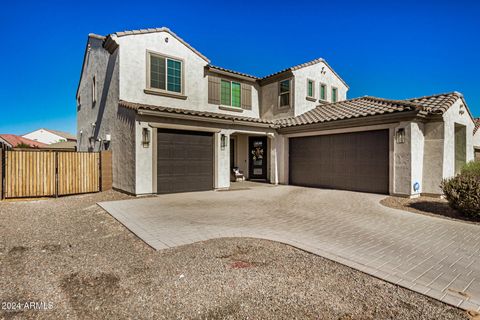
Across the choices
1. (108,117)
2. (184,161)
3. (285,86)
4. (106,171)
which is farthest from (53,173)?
(285,86)

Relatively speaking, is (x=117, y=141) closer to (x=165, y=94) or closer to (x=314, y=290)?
(x=165, y=94)

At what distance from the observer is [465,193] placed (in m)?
7.23

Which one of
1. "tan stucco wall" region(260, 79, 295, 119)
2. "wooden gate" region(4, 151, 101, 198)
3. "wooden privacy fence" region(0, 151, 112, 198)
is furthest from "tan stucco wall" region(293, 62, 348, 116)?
"wooden gate" region(4, 151, 101, 198)

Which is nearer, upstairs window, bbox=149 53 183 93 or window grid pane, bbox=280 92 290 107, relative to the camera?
upstairs window, bbox=149 53 183 93

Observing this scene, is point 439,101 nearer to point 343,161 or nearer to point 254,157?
point 343,161

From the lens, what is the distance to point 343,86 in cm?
1973

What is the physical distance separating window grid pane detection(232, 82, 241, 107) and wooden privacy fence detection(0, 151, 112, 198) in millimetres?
8339

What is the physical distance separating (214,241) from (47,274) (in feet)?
8.91

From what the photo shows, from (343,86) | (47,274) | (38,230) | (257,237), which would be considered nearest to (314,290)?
(257,237)

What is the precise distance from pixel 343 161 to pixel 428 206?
4286 mm

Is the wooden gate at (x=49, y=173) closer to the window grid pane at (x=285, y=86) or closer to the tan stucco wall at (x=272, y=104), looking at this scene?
the tan stucco wall at (x=272, y=104)

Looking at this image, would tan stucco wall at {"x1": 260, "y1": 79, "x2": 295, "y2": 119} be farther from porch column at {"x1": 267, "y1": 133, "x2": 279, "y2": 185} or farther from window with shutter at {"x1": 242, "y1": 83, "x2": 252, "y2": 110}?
porch column at {"x1": 267, "y1": 133, "x2": 279, "y2": 185}

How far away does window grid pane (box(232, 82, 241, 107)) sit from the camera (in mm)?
16777

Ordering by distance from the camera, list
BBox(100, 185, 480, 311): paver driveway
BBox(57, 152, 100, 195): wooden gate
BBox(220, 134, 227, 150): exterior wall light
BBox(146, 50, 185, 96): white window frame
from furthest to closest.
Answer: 1. BBox(146, 50, 185, 96): white window frame
2. BBox(220, 134, 227, 150): exterior wall light
3. BBox(57, 152, 100, 195): wooden gate
4. BBox(100, 185, 480, 311): paver driveway
